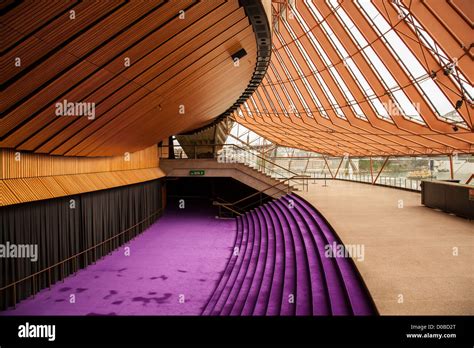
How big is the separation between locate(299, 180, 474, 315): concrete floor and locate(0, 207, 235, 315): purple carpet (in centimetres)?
465

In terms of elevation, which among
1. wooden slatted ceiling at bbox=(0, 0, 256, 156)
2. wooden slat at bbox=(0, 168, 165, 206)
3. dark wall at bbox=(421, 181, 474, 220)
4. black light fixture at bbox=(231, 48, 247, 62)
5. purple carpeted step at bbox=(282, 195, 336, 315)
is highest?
black light fixture at bbox=(231, 48, 247, 62)

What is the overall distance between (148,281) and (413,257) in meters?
7.91

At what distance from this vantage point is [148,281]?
10844mm

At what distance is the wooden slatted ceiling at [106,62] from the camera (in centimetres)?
537

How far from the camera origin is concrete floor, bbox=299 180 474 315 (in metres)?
4.86

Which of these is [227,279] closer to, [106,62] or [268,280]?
[268,280]

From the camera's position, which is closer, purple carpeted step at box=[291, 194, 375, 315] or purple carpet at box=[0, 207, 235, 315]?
purple carpeted step at box=[291, 194, 375, 315]

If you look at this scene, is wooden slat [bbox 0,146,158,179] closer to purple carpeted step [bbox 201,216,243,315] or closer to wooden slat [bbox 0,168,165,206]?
wooden slat [bbox 0,168,165,206]

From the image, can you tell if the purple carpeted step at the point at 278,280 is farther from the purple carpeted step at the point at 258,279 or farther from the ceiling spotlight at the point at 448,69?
the ceiling spotlight at the point at 448,69

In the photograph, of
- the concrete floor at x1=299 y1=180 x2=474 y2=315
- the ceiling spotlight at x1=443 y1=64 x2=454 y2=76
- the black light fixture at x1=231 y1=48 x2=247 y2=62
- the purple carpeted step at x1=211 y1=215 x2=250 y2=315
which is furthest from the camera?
the ceiling spotlight at x1=443 y1=64 x2=454 y2=76

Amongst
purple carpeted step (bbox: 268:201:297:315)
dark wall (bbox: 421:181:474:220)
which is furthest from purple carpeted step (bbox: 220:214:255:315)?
dark wall (bbox: 421:181:474:220)

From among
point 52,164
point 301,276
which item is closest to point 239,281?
point 301,276

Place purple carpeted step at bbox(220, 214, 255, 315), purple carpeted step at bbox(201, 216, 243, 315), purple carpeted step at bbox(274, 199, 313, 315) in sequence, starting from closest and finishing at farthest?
purple carpeted step at bbox(274, 199, 313, 315), purple carpeted step at bbox(220, 214, 255, 315), purple carpeted step at bbox(201, 216, 243, 315)

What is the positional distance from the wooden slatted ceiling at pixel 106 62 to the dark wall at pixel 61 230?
1.85m
